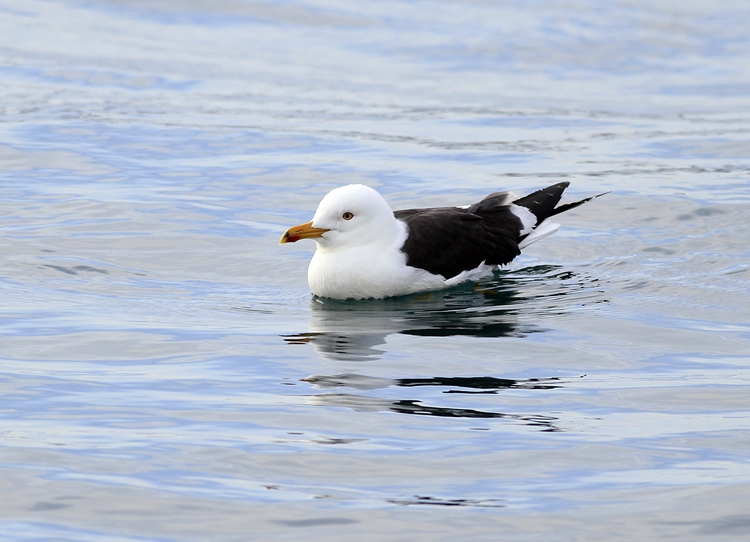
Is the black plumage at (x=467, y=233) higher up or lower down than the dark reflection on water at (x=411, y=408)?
higher up

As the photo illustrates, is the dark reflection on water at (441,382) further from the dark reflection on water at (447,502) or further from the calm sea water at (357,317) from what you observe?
the dark reflection on water at (447,502)

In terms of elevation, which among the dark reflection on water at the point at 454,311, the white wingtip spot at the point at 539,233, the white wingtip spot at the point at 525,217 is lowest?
the dark reflection on water at the point at 454,311

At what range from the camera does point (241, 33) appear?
1062 inches

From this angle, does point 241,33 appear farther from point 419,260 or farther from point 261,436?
point 261,436

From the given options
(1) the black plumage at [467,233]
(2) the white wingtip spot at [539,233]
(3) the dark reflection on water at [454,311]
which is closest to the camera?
(3) the dark reflection on water at [454,311]

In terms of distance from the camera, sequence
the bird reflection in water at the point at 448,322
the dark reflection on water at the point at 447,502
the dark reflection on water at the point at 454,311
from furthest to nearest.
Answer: the dark reflection on water at the point at 454,311 < the bird reflection in water at the point at 448,322 < the dark reflection on water at the point at 447,502

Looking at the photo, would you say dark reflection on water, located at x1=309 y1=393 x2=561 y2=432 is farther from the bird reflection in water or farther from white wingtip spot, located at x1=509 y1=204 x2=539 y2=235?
white wingtip spot, located at x1=509 y1=204 x2=539 y2=235

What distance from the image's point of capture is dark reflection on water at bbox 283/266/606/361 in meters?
9.10

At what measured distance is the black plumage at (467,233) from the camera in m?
10.7

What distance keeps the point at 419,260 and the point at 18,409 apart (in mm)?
4156

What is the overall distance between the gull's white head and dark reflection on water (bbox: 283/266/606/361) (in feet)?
1.71

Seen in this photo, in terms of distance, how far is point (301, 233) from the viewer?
1023 cm

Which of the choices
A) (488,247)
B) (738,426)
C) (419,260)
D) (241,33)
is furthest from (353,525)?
(241,33)

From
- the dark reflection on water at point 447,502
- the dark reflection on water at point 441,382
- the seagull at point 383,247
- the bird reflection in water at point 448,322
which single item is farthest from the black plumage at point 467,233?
the dark reflection on water at point 447,502
